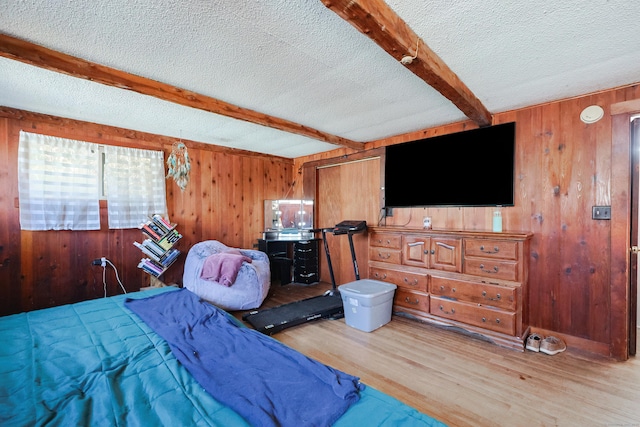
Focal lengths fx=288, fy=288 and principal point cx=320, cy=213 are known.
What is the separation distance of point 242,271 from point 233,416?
2.48 metres

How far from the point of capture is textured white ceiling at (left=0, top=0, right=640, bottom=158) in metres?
1.51

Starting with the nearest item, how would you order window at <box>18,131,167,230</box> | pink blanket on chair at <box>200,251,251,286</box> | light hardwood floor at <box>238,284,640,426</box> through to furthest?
light hardwood floor at <box>238,284,640,426</box>, window at <box>18,131,167,230</box>, pink blanket on chair at <box>200,251,251,286</box>

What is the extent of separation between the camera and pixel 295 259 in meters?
4.88

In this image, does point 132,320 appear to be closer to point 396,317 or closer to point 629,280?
point 396,317

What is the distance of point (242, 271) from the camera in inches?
138

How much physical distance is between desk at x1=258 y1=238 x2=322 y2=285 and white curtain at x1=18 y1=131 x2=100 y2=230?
2376 millimetres

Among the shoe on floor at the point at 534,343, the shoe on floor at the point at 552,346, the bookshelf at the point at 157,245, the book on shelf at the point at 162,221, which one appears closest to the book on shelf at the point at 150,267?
the bookshelf at the point at 157,245

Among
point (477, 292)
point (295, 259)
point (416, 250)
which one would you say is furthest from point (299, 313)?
point (477, 292)

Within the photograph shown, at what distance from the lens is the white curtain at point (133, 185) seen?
3.55 meters

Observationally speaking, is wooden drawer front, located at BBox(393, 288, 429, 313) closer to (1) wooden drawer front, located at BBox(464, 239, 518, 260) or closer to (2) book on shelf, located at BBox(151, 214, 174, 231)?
(1) wooden drawer front, located at BBox(464, 239, 518, 260)

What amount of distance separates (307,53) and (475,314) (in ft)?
8.95

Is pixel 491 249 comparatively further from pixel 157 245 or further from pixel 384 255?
pixel 157 245

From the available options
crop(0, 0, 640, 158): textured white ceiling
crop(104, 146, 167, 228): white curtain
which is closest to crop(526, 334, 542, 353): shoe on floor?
crop(0, 0, 640, 158): textured white ceiling

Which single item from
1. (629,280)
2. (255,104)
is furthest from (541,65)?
(255,104)
